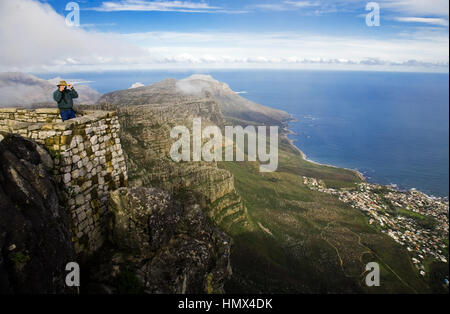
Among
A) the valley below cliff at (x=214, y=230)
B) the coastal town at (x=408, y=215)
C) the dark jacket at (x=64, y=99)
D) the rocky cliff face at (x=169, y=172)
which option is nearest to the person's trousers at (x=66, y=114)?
the dark jacket at (x=64, y=99)

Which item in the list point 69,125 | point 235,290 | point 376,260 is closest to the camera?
point 69,125

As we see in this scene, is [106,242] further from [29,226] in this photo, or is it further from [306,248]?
[306,248]

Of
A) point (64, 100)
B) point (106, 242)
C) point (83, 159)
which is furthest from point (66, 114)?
point (106, 242)

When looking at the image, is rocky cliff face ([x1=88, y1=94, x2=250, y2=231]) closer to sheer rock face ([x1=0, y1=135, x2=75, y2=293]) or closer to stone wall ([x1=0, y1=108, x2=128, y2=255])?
stone wall ([x1=0, y1=108, x2=128, y2=255])
